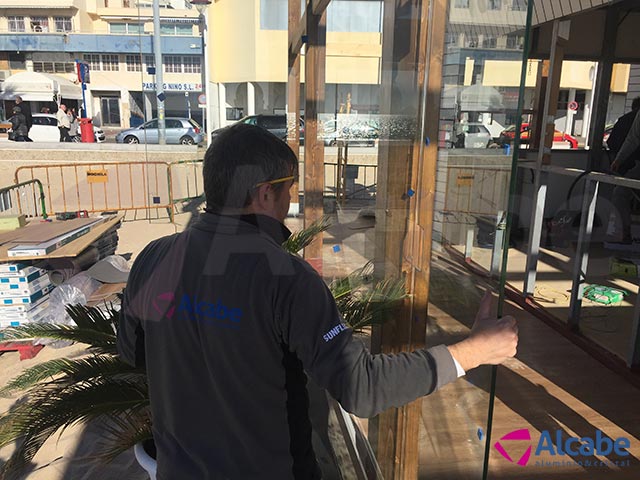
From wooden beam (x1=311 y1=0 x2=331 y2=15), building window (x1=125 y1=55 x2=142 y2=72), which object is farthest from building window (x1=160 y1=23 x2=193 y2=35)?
wooden beam (x1=311 y1=0 x2=331 y2=15)

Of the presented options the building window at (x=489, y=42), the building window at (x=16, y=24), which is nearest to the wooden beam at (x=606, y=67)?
the building window at (x=489, y=42)

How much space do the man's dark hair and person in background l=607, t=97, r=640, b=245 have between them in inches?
217

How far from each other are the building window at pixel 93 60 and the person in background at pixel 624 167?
126ft

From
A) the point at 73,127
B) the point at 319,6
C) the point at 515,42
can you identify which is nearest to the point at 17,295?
the point at 319,6

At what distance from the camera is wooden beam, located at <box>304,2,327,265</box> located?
5.25m

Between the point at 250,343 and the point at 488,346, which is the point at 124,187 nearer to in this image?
the point at 250,343

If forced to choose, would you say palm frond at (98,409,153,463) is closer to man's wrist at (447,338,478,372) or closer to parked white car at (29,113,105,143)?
man's wrist at (447,338,478,372)

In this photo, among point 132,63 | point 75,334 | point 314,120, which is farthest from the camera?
point 132,63

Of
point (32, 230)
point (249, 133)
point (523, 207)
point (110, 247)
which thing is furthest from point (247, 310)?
point (523, 207)

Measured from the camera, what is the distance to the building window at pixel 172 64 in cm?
3495

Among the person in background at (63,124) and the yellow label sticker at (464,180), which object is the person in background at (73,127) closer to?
the person in background at (63,124)

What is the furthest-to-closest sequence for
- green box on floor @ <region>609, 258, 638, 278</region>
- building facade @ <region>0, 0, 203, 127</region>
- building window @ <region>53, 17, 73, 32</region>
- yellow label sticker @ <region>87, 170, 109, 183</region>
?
building window @ <region>53, 17, 73, 32</region> → building facade @ <region>0, 0, 203, 127</region> → yellow label sticker @ <region>87, 170, 109, 183</region> → green box on floor @ <region>609, 258, 638, 278</region>

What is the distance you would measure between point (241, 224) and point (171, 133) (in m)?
21.7

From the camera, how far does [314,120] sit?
18.4ft
